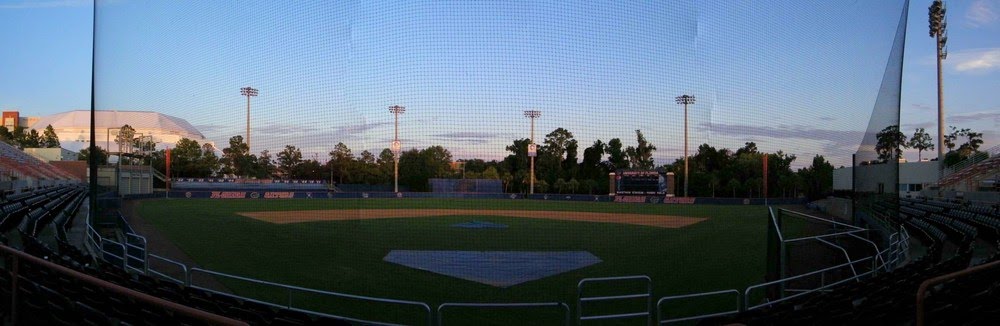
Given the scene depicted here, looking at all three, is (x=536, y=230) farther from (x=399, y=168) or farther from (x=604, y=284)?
(x=604, y=284)

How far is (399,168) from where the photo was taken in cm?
1223

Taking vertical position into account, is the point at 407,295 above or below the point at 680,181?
below

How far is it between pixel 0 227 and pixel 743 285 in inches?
435

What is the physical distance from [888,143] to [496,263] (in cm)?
671

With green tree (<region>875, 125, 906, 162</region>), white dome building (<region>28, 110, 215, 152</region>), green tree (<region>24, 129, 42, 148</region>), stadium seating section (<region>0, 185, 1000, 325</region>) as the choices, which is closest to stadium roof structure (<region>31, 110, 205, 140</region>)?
white dome building (<region>28, 110, 215, 152</region>)

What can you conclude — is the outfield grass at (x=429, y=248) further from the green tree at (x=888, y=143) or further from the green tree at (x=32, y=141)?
the green tree at (x=32, y=141)

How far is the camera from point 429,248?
13.5m

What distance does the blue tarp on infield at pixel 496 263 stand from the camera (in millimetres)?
10250

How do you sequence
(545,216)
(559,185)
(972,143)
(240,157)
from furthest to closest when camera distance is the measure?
(972,143) → (545,216) → (559,185) → (240,157)

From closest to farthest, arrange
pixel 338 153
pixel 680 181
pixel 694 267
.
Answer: pixel 338 153
pixel 694 267
pixel 680 181

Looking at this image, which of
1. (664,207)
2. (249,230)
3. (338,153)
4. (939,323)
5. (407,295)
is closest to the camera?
(939,323)

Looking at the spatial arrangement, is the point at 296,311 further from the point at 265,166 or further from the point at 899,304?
the point at 265,166

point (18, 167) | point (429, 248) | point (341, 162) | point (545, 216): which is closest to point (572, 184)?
point (429, 248)

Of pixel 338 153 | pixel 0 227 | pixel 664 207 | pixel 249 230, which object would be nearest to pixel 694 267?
pixel 338 153
